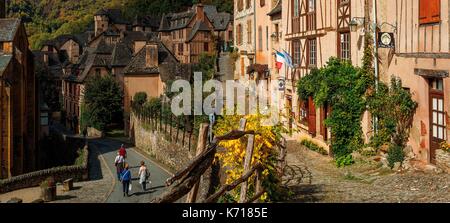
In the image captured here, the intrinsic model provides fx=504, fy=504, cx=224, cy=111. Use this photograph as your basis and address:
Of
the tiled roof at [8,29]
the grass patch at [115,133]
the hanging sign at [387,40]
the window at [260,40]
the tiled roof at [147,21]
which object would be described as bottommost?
the grass patch at [115,133]

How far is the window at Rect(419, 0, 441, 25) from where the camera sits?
12844mm

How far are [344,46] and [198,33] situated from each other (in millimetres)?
52326

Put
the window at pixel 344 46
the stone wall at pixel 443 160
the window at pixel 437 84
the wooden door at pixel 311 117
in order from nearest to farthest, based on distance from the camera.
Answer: the stone wall at pixel 443 160 < the window at pixel 437 84 < the window at pixel 344 46 < the wooden door at pixel 311 117

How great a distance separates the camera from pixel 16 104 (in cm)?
3150

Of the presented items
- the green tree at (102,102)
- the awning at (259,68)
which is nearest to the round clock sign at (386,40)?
the awning at (259,68)

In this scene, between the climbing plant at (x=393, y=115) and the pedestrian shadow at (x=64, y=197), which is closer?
the climbing plant at (x=393, y=115)

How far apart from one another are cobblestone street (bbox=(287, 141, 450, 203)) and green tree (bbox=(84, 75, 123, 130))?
122 feet

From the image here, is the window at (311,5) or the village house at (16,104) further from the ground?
the window at (311,5)

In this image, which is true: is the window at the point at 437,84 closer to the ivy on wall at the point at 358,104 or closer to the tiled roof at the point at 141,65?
the ivy on wall at the point at 358,104

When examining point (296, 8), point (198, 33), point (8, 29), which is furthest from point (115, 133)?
point (296, 8)

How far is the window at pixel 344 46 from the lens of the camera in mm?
17859

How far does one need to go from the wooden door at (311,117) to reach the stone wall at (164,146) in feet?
18.4

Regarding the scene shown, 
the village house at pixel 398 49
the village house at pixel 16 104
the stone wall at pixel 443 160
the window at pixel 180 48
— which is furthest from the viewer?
the window at pixel 180 48
